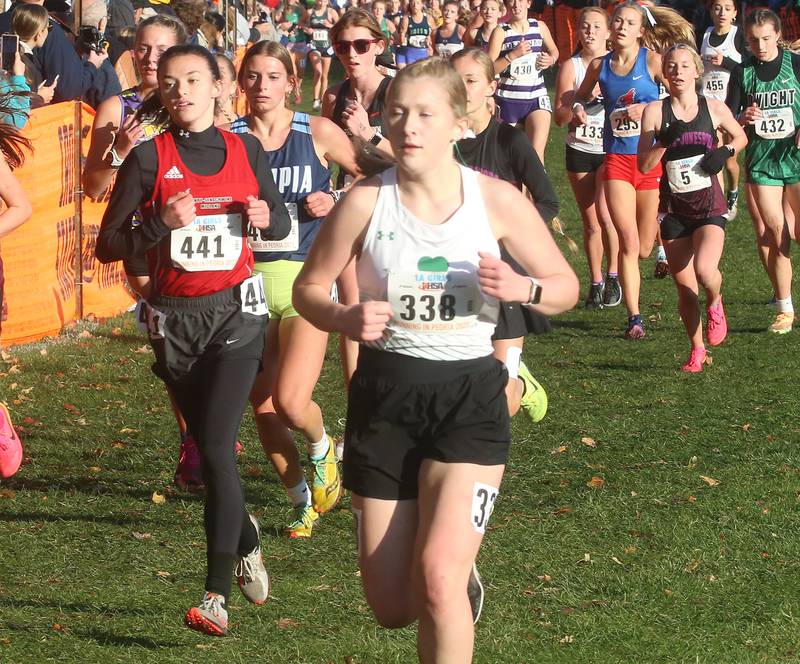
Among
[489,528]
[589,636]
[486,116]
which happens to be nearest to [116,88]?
[486,116]

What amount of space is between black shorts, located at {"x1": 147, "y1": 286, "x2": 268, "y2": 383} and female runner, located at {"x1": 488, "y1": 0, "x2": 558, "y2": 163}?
8.80 metres

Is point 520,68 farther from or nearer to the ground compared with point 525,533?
farther from the ground

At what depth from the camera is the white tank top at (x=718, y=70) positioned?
14609mm

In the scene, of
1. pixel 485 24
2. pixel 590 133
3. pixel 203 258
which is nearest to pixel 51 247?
pixel 590 133

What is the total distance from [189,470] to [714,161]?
446cm

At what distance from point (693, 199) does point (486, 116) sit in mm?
3167

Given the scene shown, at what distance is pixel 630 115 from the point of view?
11398 mm

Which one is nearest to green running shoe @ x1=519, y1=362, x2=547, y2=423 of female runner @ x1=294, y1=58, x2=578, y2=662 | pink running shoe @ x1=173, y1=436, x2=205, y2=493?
pink running shoe @ x1=173, y1=436, x2=205, y2=493

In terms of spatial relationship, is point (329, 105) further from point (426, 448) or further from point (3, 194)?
point (426, 448)

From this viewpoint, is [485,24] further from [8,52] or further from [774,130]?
[8,52]

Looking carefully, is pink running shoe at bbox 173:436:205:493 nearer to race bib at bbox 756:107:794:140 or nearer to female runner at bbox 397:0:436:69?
race bib at bbox 756:107:794:140

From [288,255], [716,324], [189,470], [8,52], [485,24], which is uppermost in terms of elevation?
[485,24]

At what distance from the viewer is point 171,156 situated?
216 inches

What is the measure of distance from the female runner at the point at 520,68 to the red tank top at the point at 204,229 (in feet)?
28.5
